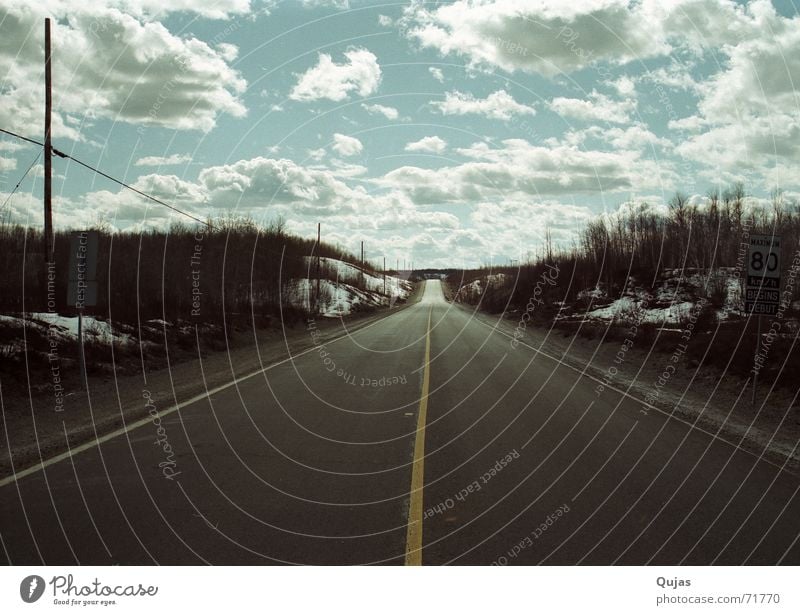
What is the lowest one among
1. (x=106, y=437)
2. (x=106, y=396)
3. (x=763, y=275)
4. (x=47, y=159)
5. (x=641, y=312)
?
(x=106, y=396)

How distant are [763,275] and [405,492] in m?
8.84

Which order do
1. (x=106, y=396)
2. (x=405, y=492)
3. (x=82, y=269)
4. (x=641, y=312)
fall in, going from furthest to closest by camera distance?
(x=641, y=312) → (x=82, y=269) → (x=106, y=396) → (x=405, y=492)

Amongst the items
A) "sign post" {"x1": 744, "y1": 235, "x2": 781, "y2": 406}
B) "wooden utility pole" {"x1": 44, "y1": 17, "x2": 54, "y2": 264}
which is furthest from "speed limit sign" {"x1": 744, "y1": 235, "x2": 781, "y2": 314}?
"wooden utility pole" {"x1": 44, "y1": 17, "x2": 54, "y2": 264}

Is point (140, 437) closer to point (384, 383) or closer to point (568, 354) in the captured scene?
point (384, 383)

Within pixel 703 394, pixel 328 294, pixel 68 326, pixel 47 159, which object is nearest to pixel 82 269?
pixel 68 326

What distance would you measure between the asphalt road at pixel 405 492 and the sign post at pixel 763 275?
309 centimetres

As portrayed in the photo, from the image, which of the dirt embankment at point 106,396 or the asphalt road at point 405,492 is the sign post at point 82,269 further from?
the asphalt road at point 405,492

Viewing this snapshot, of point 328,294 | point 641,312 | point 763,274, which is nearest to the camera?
point 763,274

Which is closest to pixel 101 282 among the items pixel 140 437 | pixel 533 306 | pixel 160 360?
pixel 160 360

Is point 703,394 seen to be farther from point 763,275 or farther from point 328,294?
point 328,294

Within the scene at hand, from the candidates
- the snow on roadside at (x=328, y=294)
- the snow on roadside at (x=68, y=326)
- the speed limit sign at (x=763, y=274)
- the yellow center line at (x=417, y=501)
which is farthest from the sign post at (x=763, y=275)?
the snow on roadside at (x=328, y=294)

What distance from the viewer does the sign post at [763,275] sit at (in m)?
11.1

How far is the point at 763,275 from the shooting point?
11070 mm
